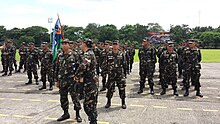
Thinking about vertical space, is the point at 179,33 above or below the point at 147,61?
above

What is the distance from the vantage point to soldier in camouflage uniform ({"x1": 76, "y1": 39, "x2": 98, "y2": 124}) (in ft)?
16.0

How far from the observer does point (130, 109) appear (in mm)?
6797

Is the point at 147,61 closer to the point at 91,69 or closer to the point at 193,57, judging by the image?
the point at 193,57

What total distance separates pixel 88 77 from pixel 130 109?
231cm

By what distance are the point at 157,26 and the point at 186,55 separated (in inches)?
3958

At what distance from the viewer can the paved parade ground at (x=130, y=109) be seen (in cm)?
588

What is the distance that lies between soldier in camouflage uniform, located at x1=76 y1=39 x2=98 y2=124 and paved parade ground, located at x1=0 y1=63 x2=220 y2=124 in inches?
35.9

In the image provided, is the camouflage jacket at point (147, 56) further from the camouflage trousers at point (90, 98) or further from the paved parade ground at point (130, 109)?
the camouflage trousers at point (90, 98)

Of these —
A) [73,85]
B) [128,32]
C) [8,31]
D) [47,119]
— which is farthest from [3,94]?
[8,31]

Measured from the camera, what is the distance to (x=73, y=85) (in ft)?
18.9

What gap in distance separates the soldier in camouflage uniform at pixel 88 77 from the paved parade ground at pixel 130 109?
0.91 metres

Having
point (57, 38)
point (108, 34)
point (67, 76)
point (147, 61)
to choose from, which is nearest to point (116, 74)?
point (67, 76)

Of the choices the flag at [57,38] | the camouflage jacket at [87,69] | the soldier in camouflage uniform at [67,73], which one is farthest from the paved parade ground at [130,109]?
the flag at [57,38]

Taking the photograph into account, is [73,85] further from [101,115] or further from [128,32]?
[128,32]
